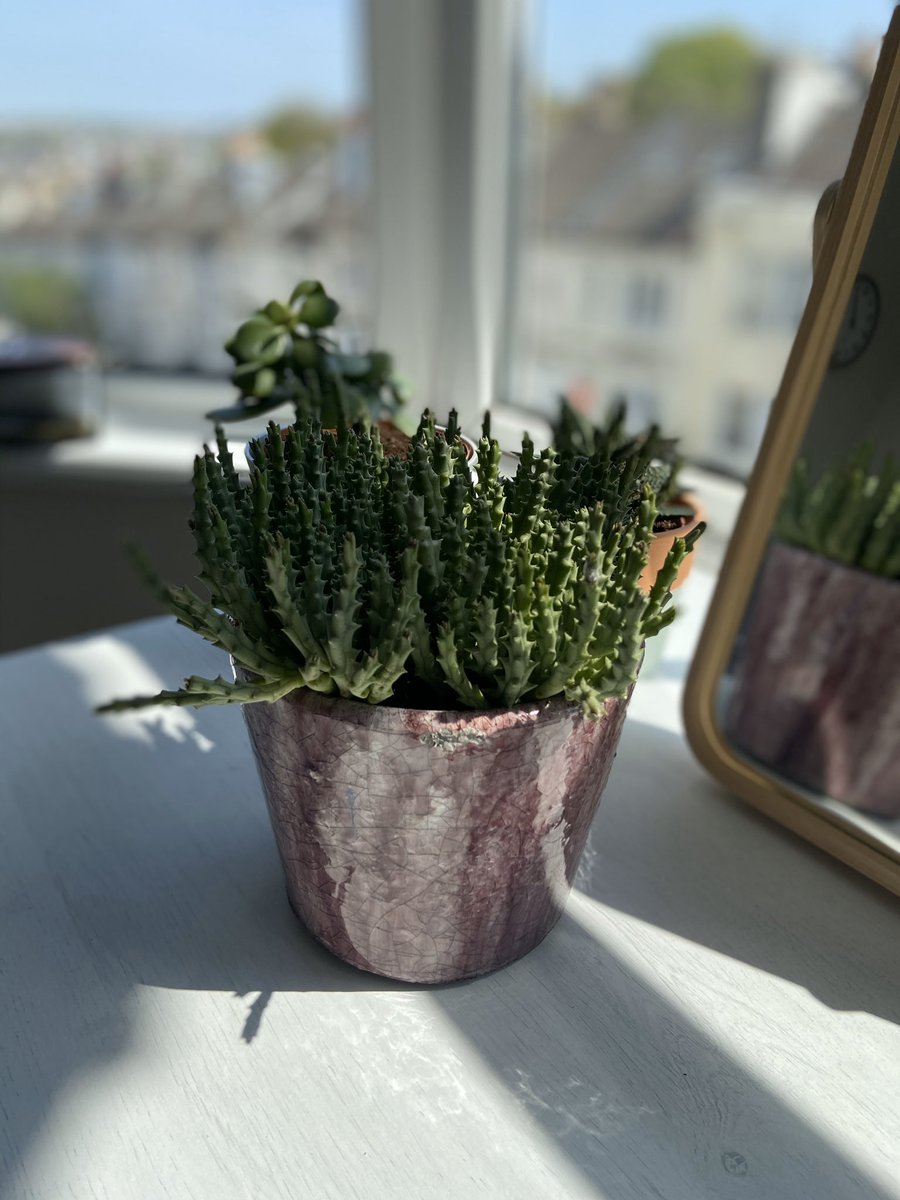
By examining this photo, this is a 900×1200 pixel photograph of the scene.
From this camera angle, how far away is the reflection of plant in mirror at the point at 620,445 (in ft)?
1.53

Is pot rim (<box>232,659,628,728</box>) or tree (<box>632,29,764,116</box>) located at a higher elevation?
tree (<box>632,29,764,116</box>)

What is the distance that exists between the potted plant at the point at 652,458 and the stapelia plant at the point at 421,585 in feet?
0.21

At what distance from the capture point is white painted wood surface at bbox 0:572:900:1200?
332mm

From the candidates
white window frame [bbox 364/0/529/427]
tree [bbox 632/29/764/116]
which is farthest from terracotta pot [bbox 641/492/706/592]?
tree [bbox 632/29/764/116]

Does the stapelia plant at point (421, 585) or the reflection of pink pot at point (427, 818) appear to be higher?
the stapelia plant at point (421, 585)

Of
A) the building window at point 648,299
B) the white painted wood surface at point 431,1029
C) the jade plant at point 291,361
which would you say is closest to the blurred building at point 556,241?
the building window at point 648,299

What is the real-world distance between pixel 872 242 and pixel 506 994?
0.41 m

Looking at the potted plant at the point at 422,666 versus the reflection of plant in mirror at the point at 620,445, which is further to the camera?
the reflection of plant in mirror at the point at 620,445

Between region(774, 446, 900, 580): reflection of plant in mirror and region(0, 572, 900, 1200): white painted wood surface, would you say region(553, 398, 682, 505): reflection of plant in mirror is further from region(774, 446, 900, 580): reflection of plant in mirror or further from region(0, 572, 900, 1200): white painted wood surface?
region(0, 572, 900, 1200): white painted wood surface

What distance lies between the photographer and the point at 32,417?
1235mm

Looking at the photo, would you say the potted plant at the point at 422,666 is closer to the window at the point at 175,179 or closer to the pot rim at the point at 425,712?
the pot rim at the point at 425,712

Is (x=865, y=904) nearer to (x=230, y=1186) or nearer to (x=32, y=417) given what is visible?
(x=230, y=1186)

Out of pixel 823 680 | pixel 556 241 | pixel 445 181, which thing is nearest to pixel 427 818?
pixel 823 680

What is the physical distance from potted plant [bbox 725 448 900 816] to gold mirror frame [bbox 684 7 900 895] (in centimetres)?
1
